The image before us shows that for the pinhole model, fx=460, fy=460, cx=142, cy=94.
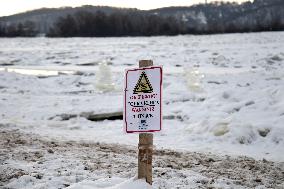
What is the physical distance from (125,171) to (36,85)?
42.5 feet

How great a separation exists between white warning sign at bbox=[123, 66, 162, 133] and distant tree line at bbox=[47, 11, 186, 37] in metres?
78.0

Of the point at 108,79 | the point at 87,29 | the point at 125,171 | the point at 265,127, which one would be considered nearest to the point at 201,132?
the point at 265,127

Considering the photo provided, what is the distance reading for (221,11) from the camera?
192 metres

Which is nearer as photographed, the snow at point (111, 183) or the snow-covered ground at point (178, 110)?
the snow at point (111, 183)

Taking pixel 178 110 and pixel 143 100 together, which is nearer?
pixel 143 100

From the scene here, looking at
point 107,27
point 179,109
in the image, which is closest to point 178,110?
point 179,109

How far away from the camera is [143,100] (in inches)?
205

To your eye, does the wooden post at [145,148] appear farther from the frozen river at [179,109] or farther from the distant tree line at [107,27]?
the distant tree line at [107,27]

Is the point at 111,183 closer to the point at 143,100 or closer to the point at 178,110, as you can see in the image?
the point at 143,100

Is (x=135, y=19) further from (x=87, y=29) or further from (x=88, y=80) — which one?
(x=88, y=80)

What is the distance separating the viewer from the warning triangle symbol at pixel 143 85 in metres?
5.20

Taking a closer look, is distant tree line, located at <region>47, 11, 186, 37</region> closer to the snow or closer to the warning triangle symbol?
the snow

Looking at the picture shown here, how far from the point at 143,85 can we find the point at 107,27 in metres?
89.1

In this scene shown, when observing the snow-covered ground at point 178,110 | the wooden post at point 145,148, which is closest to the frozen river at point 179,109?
the snow-covered ground at point 178,110
